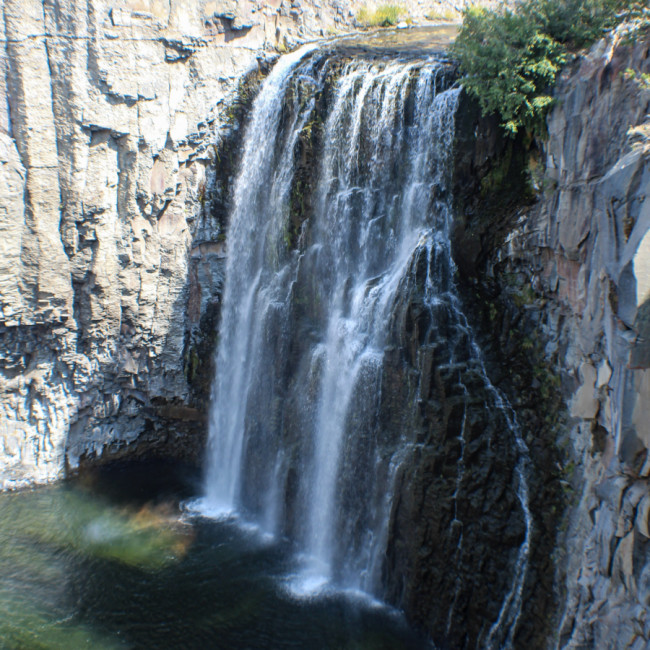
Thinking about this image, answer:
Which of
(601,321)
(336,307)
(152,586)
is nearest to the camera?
(601,321)

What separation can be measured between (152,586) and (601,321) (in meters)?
9.98

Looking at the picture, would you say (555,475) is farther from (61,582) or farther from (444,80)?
(61,582)

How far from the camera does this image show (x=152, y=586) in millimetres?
11414

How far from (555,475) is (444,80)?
26.6ft

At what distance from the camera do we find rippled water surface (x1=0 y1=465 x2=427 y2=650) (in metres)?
10.2

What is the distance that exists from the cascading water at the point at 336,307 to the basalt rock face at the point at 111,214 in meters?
1.26

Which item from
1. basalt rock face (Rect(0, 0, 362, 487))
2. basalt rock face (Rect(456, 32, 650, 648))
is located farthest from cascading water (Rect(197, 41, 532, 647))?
basalt rock face (Rect(0, 0, 362, 487))

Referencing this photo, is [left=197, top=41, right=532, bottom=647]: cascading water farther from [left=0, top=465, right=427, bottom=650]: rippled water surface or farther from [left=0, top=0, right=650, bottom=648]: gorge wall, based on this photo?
[left=0, top=465, right=427, bottom=650]: rippled water surface

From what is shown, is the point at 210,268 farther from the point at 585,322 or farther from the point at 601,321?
the point at 601,321

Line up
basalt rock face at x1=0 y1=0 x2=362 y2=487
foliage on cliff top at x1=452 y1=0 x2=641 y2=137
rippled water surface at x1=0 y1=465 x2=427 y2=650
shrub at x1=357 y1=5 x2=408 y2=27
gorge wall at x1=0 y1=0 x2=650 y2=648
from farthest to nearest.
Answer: shrub at x1=357 y1=5 x2=408 y2=27
basalt rock face at x1=0 y1=0 x2=362 y2=487
rippled water surface at x1=0 y1=465 x2=427 y2=650
foliage on cliff top at x1=452 y1=0 x2=641 y2=137
gorge wall at x1=0 y1=0 x2=650 y2=648

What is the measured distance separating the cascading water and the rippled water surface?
0.91 meters

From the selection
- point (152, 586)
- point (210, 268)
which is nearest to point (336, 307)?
point (210, 268)

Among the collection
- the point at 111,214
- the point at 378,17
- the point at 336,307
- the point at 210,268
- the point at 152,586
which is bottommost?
the point at 152,586

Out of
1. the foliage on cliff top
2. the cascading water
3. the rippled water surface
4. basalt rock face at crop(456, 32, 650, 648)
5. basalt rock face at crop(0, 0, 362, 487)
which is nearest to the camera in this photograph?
basalt rock face at crop(456, 32, 650, 648)
